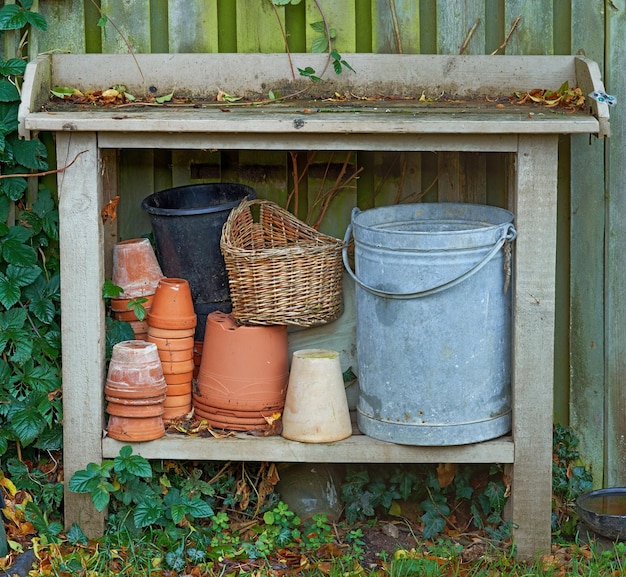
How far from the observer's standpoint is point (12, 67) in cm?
361

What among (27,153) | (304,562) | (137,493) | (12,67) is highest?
(12,67)

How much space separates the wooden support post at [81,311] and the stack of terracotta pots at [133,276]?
0.20 m

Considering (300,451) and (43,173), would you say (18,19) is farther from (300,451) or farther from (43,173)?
(300,451)

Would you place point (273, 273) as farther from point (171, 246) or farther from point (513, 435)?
point (513, 435)

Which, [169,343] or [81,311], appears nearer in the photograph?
[81,311]

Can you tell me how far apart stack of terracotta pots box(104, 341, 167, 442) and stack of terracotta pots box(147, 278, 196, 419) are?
0.10 m

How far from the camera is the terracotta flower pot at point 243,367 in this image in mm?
3568

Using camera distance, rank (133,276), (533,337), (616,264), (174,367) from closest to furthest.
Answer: (533,337)
(174,367)
(133,276)
(616,264)

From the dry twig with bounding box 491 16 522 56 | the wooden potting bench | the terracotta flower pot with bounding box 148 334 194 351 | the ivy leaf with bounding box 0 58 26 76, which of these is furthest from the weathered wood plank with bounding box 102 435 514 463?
the dry twig with bounding box 491 16 522 56

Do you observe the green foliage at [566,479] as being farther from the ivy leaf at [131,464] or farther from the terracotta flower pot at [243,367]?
the ivy leaf at [131,464]

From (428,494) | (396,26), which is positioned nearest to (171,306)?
(428,494)

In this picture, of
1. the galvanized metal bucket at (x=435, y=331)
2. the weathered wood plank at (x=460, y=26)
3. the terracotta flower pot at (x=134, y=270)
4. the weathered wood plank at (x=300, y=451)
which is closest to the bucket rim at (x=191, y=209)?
the terracotta flower pot at (x=134, y=270)

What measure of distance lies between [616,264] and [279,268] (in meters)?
1.35

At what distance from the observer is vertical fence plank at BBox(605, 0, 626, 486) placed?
12.1ft
